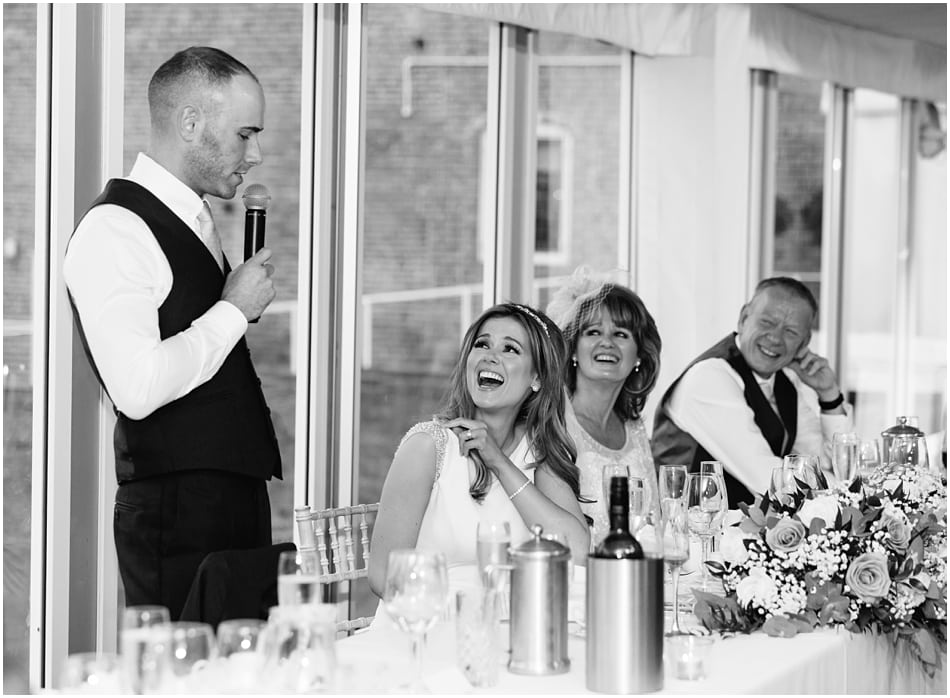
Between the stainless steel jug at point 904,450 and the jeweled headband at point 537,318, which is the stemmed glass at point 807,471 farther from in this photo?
the jeweled headband at point 537,318

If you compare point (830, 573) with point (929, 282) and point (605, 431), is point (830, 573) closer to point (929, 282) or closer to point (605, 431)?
point (605, 431)

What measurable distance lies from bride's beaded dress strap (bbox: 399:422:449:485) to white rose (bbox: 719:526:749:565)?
74 cm

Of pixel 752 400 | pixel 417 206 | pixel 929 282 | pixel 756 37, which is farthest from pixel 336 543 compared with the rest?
pixel 417 206

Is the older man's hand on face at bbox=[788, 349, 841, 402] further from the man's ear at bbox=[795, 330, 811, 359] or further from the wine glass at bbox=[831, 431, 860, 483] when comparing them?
the wine glass at bbox=[831, 431, 860, 483]

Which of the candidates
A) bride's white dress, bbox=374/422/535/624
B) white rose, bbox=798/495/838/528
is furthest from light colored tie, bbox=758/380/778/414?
white rose, bbox=798/495/838/528

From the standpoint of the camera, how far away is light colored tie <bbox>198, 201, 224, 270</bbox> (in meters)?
2.60

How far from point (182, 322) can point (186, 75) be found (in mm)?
493

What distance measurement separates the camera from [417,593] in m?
1.62

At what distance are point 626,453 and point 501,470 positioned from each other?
0.81 metres

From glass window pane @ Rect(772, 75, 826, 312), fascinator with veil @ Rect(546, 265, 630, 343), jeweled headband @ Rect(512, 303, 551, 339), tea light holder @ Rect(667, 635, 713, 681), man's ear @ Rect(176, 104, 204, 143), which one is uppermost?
glass window pane @ Rect(772, 75, 826, 312)

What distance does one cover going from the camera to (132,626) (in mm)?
1416

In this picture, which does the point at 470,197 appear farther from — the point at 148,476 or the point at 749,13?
the point at 148,476

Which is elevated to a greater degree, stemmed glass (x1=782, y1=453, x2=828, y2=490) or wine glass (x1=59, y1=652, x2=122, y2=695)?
stemmed glass (x1=782, y1=453, x2=828, y2=490)

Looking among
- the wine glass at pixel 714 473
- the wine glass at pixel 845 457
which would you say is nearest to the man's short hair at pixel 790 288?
the wine glass at pixel 845 457
